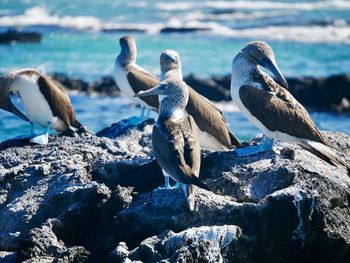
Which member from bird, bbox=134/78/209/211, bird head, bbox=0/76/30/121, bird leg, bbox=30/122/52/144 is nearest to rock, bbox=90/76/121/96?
bird head, bbox=0/76/30/121

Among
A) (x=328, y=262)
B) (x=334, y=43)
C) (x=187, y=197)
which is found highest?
(x=187, y=197)

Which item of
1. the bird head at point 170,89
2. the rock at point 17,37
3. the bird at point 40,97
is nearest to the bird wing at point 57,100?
the bird at point 40,97

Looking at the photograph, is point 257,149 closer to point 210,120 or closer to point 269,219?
point 210,120

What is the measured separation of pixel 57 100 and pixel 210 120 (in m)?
2.43

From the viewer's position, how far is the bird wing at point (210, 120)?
10.6 meters

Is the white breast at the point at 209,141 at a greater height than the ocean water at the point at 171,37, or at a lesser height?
greater

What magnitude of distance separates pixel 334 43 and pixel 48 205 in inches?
1310

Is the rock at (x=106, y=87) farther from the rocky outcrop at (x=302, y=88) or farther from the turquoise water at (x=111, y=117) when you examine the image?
the turquoise water at (x=111, y=117)

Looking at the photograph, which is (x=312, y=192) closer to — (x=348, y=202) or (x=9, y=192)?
(x=348, y=202)

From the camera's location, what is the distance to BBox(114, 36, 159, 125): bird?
13.0 metres

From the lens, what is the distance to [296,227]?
24.3ft

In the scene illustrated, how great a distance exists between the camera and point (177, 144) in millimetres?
7988

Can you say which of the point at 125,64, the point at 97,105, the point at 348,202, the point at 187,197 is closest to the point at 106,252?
the point at 187,197

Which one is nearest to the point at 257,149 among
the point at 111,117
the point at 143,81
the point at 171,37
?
the point at 143,81
